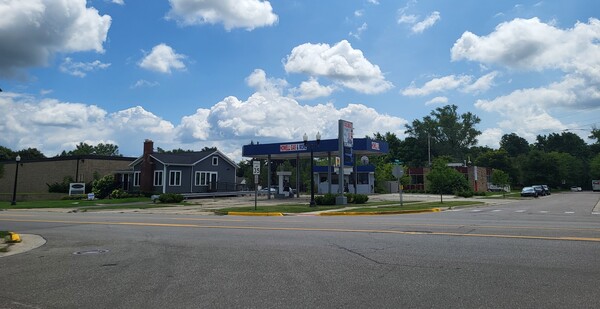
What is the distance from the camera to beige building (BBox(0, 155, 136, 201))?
174 feet

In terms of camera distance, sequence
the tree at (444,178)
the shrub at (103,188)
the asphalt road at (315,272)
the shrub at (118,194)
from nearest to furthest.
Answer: the asphalt road at (315,272), the tree at (444,178), the shrub at (118,194), the shrub at (103,188)

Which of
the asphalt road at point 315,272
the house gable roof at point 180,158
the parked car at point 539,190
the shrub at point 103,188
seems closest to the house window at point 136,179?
the house gable roof at point 180,158

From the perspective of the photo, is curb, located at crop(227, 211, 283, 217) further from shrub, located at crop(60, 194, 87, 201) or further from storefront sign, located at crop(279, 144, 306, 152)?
shrub, located at crop(60, 194, 87, 201)

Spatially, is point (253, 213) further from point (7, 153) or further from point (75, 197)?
point (7, 153)

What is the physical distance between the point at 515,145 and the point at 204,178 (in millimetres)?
134916

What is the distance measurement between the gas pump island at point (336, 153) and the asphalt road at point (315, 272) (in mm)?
18176

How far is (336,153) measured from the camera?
42.4 m

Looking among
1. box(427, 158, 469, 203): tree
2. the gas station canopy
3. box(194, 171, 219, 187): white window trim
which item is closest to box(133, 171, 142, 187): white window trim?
box(194, 171, 219, 187): white window trim

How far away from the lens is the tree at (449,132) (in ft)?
379

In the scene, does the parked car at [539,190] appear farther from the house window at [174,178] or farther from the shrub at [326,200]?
the house window at [174,178]

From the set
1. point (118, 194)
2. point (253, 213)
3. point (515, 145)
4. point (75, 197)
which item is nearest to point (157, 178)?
point (118, 194)

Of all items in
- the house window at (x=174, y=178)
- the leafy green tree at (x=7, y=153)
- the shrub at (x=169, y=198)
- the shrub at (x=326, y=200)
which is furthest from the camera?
the leafy green tree at (x=7, y=153)

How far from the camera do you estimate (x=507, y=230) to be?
13.4 meters

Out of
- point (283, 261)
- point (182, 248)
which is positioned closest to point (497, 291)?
point (283, 261)
